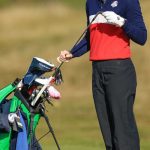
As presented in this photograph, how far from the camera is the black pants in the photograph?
610 centimetres

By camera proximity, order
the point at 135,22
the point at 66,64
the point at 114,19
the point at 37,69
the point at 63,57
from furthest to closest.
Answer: the point at 66,64 < the point at 63,57 < the point at 37,69 < the point at 135,22 < the point at 114,19

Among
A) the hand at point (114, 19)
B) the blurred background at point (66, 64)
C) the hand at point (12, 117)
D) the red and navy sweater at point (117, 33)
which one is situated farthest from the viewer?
the blurred background at point (66, 64)

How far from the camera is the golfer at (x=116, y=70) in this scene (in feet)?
20.0

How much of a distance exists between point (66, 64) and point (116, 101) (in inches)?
578

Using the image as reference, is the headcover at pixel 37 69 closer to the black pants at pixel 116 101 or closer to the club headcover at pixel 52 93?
the club headcover at pixel 52 93

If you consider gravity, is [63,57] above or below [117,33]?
below

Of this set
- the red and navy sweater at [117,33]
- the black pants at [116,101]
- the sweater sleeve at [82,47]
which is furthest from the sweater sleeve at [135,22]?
the sweater sleeve at [82,47]

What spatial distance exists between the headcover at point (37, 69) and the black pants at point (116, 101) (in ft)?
1.12

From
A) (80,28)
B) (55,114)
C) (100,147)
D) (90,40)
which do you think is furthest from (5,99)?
(80,28)

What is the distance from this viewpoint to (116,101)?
6.09 metres

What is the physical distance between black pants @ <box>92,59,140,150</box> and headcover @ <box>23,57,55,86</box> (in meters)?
0.34

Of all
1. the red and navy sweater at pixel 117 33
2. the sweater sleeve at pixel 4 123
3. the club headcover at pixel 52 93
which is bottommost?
the sweater sleeve at pixel 4 123

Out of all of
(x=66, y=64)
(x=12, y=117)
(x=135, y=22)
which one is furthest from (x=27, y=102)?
(x=66, y=64)

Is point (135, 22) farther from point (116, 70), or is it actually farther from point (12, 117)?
point (12, 117)
